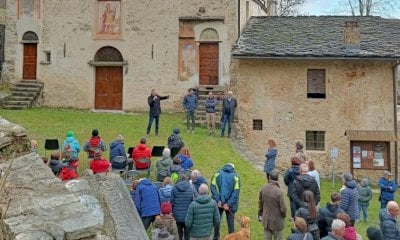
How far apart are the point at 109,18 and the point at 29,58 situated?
534 cm

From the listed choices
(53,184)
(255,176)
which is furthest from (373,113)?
(53,184)

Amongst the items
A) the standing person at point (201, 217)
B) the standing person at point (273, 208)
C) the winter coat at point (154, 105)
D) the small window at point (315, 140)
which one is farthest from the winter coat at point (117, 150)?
the small window at point (315, 140)

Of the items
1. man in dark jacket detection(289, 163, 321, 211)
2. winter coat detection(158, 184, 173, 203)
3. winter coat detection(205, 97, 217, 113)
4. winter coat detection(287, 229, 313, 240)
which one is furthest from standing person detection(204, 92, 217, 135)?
winter coat detection(287, 229, 313, 240)

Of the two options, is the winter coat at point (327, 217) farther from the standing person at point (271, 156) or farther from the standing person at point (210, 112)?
the standing person at point (210, 112)

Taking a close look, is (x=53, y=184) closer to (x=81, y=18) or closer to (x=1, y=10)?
(x=81, y=18)

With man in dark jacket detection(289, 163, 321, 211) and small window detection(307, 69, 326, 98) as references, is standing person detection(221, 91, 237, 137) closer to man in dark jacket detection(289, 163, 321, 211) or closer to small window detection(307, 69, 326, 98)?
small window detection(307, 69, 326, 98)

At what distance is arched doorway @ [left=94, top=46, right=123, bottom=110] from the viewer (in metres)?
24.6

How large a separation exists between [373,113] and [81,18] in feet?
52.8

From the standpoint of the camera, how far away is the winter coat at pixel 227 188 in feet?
30.1

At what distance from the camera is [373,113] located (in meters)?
20.0

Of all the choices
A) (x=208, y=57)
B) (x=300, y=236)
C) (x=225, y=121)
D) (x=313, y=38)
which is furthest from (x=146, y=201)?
(x=208, y=57)

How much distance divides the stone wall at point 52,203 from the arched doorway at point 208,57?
1824cm

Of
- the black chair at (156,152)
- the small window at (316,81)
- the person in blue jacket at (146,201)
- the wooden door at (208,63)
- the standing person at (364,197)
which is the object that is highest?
the wooden door at (208,63)

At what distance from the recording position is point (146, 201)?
8.42m
